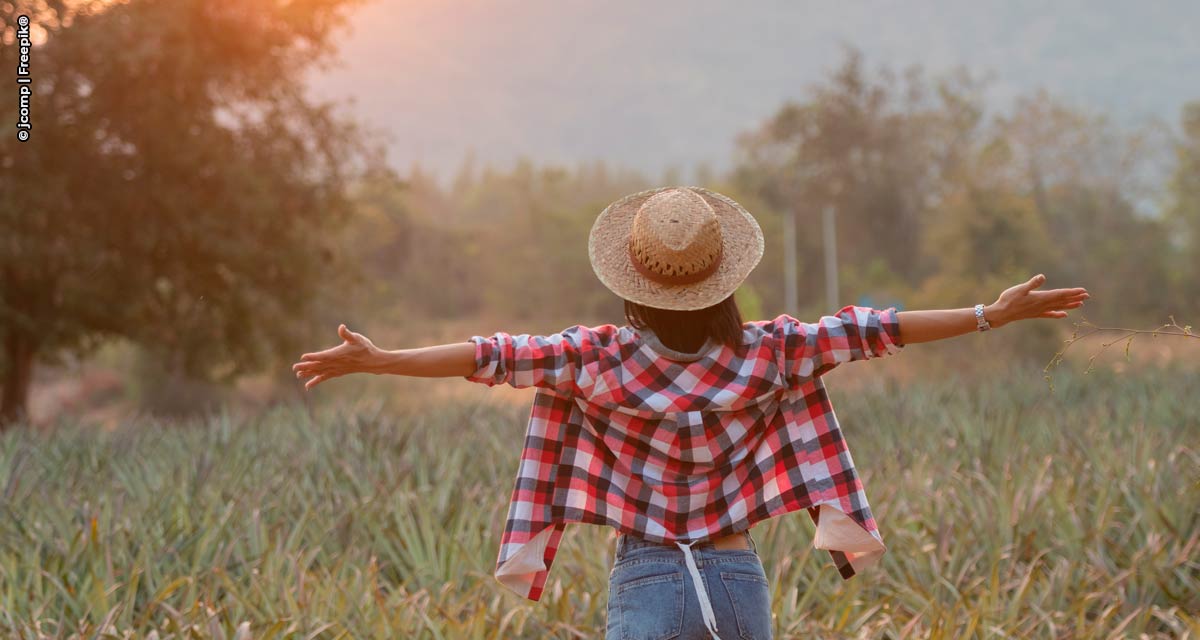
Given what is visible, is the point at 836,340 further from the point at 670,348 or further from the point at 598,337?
the point at 598,337

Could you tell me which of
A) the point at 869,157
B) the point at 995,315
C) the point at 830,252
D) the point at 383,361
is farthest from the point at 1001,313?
the point at 869,157

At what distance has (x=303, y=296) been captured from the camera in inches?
545

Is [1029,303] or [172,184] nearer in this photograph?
[1029,303]

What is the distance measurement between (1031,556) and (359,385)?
21.1 meters

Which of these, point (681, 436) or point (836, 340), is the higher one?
point (836, 340)

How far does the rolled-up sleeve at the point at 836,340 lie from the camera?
8.50 ft

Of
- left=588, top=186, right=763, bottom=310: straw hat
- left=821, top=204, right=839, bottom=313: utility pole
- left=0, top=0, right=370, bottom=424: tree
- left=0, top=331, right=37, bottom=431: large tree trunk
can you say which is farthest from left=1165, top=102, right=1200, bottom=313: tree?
left=588, top=186, right=763, bottom=310: straw hat

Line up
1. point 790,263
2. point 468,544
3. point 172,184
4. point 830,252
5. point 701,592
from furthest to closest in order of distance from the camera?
point 790,263
point 830,252
point 172,184
point 468,544
point 701,592

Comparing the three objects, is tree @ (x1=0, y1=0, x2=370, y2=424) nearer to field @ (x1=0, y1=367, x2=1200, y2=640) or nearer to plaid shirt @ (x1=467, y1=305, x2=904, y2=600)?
field @ (x1=0, y1=367, x2=1200, y2=640)

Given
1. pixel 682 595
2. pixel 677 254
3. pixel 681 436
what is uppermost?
pixel 677 254

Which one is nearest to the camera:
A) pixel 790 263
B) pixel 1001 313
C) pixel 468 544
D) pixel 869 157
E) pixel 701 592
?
pixel 701 592

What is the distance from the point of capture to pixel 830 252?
1586 inches

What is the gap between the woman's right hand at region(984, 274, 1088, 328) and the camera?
2.51m

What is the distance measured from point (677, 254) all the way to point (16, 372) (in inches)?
492
